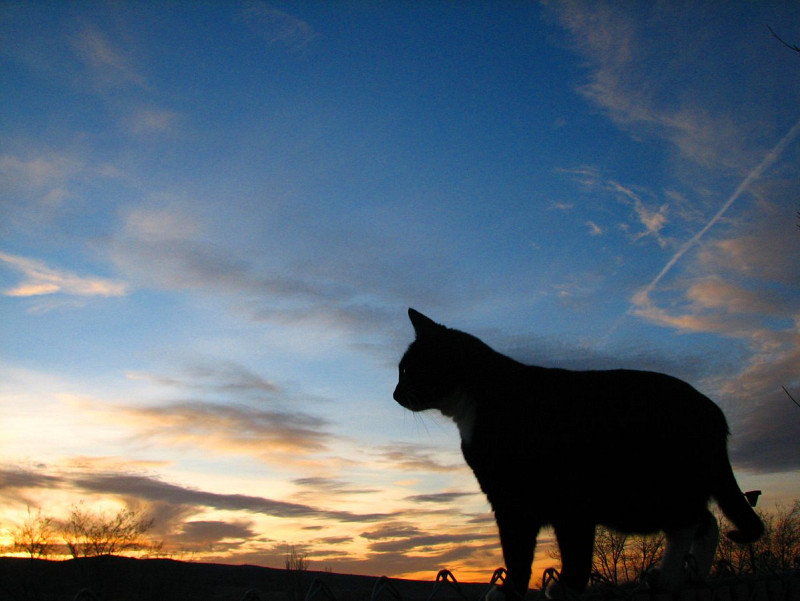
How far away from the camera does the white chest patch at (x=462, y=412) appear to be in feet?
13.0

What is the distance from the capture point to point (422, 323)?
5066 millimetres

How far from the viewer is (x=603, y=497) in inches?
148

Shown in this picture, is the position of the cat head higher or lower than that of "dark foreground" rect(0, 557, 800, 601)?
higher

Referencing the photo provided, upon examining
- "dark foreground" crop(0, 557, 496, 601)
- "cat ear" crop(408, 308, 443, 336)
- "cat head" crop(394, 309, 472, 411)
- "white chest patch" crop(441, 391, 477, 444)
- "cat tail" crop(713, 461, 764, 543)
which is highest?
"cat ear" crop(408, 308, 443, 336)

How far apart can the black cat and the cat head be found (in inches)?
0.4

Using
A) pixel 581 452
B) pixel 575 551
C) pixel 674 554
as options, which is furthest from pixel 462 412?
pixel 674 554

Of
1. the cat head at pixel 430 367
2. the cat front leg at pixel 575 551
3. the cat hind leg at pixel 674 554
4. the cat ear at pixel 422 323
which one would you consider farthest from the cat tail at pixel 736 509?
the cat ear at pixel 422 323

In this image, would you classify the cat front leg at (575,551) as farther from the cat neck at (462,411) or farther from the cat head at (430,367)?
the cat head at (430,367)

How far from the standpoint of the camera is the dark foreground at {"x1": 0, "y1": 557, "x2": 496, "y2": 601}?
1.88 meters

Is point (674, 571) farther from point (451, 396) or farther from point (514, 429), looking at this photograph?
point (451, 396)

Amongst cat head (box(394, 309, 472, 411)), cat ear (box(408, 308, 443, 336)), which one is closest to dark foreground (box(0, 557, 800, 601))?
cat head (box(394, 309, 472, 411))

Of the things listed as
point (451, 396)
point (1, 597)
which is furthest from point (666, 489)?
point (1, 597)

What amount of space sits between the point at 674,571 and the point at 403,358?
8.20ft

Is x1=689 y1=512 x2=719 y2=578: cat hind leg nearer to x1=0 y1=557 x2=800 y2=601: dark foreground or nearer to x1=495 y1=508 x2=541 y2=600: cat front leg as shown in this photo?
x1=0 y1=557 x2=800 y2=601: dark foreground
